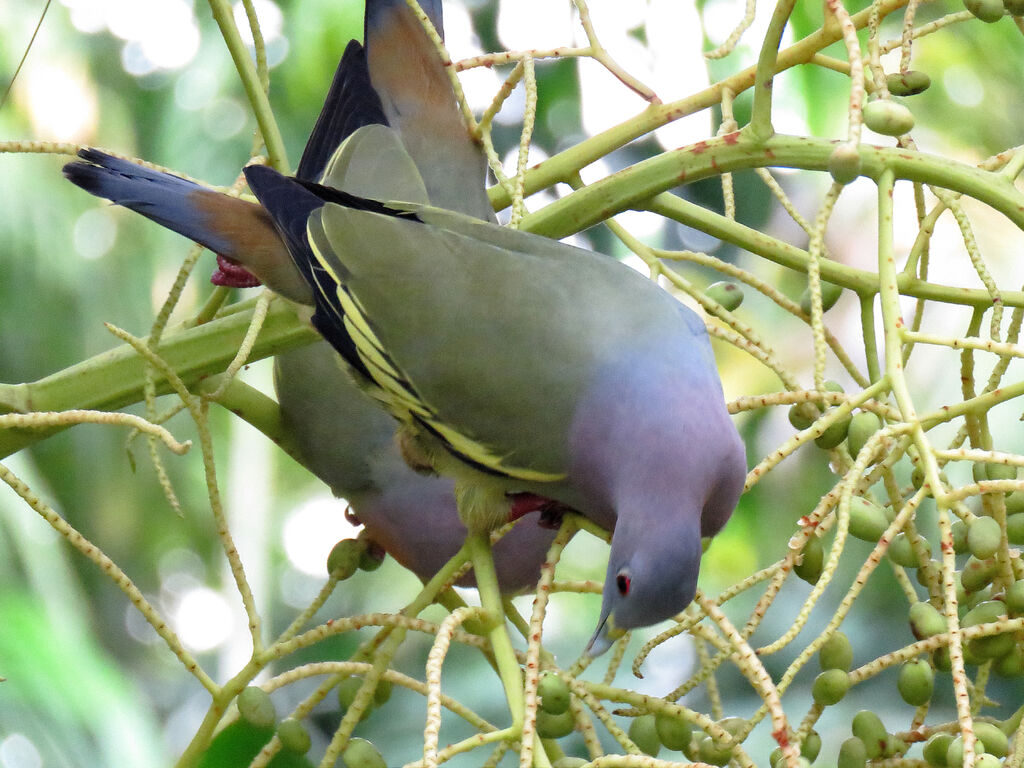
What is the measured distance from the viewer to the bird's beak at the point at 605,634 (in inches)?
30.9

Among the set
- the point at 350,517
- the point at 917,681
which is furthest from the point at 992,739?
the point at 350,517

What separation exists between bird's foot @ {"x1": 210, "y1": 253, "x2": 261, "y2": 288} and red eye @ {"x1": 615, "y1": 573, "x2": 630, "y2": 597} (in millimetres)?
444

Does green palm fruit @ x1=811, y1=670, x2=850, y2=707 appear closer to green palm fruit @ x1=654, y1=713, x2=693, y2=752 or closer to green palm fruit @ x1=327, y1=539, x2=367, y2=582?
green palm fruit @ x1=654, y1=713, x2=693, y2=752

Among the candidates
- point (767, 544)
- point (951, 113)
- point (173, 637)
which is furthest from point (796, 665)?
point (951, 113)

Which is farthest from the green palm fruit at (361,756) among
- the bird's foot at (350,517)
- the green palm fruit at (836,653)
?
the bird's foot at (350,517)

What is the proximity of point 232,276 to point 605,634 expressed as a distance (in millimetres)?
471

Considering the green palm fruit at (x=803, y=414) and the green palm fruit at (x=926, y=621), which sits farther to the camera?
the green palm fruit at (x=803, y=414)

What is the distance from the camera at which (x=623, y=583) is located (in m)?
0.77

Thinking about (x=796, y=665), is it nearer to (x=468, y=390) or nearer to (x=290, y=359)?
(x=468, y=390)

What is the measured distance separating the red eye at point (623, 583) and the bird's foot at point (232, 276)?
1.46ft

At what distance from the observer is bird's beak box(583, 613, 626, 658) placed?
79 cm

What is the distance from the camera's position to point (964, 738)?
0.53m

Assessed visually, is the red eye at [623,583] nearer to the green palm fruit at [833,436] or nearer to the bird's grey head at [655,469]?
the bird's grey head at [655,469]

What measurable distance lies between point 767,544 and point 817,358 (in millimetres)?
2355
